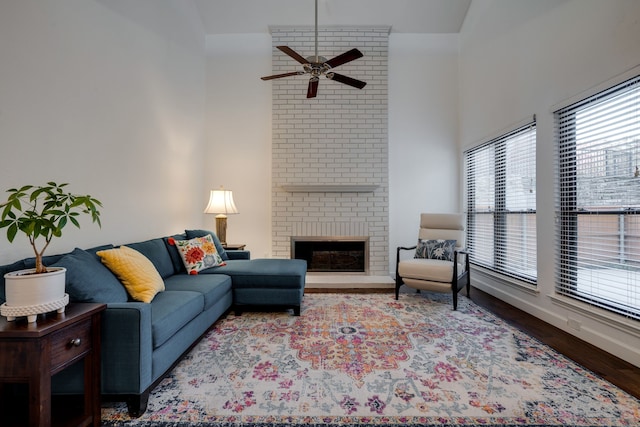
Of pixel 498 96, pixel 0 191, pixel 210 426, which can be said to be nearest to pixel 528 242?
pixel 498 96

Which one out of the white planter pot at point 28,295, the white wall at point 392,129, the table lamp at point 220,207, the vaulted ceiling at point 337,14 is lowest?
the white planter pot at point 28,295

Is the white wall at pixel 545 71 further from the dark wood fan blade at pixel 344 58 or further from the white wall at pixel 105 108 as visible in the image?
the white wall at pixel 105 108

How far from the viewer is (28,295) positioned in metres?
1.23

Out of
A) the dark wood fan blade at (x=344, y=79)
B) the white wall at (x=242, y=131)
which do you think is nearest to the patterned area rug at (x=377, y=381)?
the white wall at (x=242, y=131)

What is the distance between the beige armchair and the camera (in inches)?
126

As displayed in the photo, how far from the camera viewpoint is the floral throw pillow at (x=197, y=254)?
299 cm

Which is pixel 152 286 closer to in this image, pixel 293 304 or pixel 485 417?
pixel 293 304

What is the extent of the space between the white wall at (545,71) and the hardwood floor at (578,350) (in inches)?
3.1

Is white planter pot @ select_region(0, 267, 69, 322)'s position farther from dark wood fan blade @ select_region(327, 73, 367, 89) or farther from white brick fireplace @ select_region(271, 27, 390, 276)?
white brick fireplace @ select_region(271, 27, 390, 276)

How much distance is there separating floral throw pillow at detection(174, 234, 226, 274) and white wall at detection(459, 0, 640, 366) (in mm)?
3377

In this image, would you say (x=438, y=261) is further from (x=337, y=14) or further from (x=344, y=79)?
(x=337, y=14)

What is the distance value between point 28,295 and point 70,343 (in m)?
0.28

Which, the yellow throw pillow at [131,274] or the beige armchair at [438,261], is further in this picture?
the beige armchair at [438,261]

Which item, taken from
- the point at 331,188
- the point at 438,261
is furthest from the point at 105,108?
→ the point at 438,261
